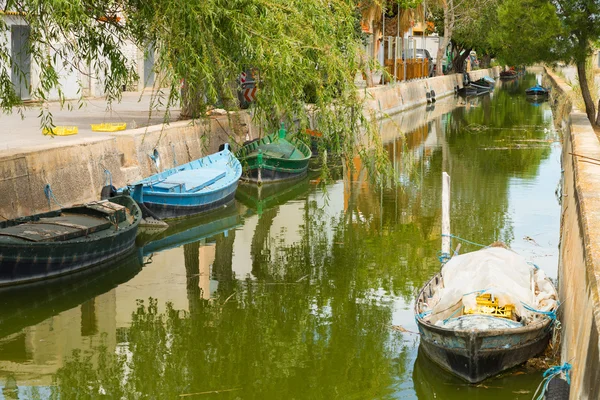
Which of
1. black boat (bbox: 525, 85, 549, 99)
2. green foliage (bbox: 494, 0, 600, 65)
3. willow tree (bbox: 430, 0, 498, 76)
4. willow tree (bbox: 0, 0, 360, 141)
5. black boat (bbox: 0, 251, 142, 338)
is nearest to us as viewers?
willow tree (bbox: 0, 0, 360, 141)

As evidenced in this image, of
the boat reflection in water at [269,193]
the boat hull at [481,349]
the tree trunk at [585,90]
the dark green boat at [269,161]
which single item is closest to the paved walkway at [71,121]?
the dark green boat at [269,161]

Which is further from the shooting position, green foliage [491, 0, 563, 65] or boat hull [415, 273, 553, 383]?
green foliage [491, 0, 563, 65]

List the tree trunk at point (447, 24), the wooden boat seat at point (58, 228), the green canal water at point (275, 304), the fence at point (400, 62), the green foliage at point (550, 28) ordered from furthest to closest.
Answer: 1. the tree trunk at point (447, 24)
2. the fence at point (400, 62)
3. the green foliage at point (550, 28)
4. the wooden boat seat at point (58, 228)
5. the green canal water at point (275, 304)

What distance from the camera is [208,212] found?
19672 millimetres

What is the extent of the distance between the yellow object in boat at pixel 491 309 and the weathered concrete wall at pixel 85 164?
5.88 m

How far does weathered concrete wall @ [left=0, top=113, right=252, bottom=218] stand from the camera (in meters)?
15.8

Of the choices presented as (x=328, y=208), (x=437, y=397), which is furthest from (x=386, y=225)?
(x=437, y=397)

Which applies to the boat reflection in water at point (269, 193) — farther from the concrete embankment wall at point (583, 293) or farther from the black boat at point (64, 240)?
the concrete embankment wall at point (583, 293)

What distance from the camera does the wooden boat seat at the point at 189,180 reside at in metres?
18.4

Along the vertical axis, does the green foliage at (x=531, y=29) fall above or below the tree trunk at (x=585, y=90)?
above

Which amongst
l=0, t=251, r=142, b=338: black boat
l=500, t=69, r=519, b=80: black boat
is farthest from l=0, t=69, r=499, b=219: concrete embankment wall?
l=500, t=69, r=519, b=80: black boat

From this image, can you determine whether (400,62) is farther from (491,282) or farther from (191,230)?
(491,282)

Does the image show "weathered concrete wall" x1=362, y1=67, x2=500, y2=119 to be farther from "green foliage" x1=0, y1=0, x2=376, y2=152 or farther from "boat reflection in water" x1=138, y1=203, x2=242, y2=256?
"green foliage" x1=0, y1=0, x2=376, y2=152

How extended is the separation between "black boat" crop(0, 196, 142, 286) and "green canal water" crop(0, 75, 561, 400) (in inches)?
11.4
